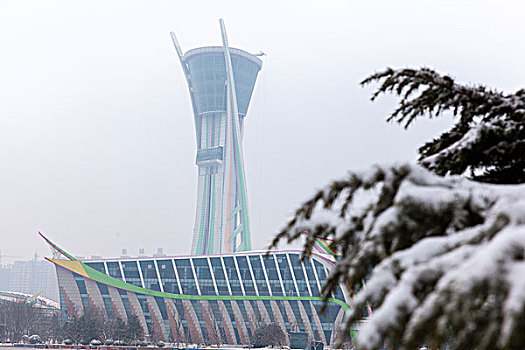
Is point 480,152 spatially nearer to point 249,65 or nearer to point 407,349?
point 407,349

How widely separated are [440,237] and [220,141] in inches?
5299

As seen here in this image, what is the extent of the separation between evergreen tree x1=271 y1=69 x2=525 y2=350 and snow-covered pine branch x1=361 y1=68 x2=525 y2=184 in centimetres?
1

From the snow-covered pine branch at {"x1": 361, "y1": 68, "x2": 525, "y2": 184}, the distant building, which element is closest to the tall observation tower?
the distant building

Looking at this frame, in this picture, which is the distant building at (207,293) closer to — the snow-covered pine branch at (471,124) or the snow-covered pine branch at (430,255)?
the snow-covered pine branch at (471,124)

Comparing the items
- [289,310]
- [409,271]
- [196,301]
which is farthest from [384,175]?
[196,301]

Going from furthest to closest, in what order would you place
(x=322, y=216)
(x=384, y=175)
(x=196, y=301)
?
1. (x=196, y=301)
2. (x=322, y=216)
3. (x=384, y=175)

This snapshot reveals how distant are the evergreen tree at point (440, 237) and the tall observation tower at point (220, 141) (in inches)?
5079

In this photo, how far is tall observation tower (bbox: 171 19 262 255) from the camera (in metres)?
136

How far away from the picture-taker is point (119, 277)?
10056 centimetres

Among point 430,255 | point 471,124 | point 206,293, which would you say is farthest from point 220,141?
point 430,255

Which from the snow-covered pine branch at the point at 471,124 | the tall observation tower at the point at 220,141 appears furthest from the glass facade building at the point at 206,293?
the snow-covered pine branch at the point at 471,124

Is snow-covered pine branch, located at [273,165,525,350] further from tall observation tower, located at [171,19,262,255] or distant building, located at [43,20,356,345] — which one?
tall observation tower, located at [171,19,262,255]

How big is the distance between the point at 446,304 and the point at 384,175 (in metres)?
1.63

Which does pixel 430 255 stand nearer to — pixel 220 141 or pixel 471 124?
Answer: pixel 471 124
